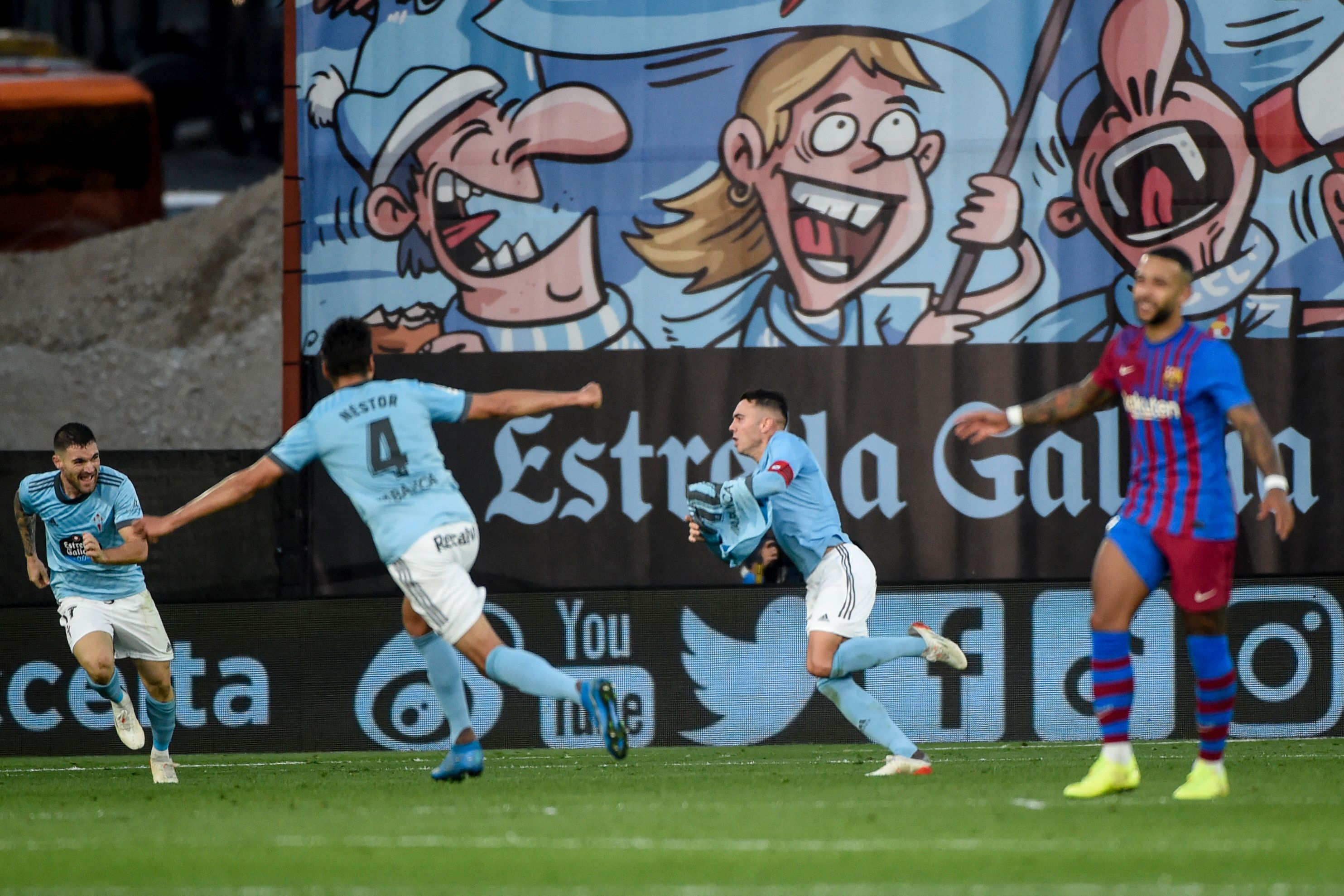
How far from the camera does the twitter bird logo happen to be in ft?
38.9

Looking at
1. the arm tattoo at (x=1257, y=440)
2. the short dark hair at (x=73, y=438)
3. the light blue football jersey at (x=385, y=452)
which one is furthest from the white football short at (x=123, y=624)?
the arm tattoo at (x=1257, y=440)

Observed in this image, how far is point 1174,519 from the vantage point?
20.8 feet

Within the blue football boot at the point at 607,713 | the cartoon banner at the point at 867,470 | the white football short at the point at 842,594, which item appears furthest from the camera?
the cartoon banner at the point at 867,470

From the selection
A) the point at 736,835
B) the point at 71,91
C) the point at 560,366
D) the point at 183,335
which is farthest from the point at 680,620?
the point at 71,91

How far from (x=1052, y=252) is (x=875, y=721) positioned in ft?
20.3

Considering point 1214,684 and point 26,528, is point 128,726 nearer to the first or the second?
point 26,528

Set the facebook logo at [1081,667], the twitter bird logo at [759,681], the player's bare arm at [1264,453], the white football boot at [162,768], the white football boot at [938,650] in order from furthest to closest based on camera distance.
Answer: the twitter bird logo at [759,681] < the facebook logo at [1081,667] < the white football boot at [162,768] < the white football boot at [938,650] < the player's bare arm at [1264,453]

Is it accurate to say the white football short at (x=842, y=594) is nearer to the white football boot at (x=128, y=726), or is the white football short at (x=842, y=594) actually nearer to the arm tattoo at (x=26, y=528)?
the white football boot at (x=128, y=726)

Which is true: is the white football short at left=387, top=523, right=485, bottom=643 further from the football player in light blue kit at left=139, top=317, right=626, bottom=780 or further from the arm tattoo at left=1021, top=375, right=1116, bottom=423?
the arm tattoo at left=1021, top=375, right=1116, bottom=423

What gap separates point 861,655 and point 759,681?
3.51 meters

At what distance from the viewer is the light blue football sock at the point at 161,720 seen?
9430mm

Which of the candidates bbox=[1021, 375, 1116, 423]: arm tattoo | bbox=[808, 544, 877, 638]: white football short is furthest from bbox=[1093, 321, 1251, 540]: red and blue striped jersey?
bbox=[808, 544, 877, 638]: white football short

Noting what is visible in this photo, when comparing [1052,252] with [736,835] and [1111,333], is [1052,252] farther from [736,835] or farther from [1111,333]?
[736,835]

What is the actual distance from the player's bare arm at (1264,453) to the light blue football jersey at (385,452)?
3.01 metres
